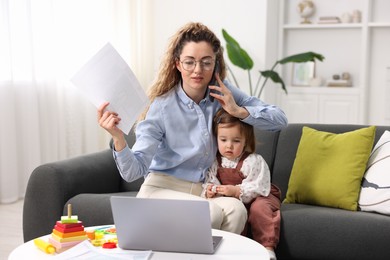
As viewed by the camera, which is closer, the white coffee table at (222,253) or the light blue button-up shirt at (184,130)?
the white coffee table at (222,253)

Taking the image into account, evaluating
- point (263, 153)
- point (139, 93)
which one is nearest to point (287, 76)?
point (263, 153)

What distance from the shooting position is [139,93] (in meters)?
2.12

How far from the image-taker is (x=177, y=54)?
98.7 inches

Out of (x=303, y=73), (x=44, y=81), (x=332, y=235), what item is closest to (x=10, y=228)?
(x=44, y=81)

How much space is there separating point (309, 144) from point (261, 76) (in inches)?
118

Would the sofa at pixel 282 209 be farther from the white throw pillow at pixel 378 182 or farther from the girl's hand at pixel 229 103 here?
the girl's hand at pixel 229 103

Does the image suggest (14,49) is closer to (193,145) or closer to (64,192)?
(64,192)

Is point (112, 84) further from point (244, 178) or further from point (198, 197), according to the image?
point (244, 178)

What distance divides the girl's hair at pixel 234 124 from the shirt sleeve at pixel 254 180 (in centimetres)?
6

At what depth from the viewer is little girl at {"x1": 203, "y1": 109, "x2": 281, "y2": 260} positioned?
2.42 meters

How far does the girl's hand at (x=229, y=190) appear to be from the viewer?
8.01 ft

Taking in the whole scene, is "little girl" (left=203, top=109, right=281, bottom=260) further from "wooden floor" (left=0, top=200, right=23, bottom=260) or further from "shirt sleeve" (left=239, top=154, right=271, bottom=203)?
"wooden floor" (left=0, top=200, right=23, bottom=260)

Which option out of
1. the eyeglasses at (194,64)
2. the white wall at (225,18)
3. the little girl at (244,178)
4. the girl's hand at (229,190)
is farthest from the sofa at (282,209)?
the white wall at (225,18)

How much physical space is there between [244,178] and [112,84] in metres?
0.78
